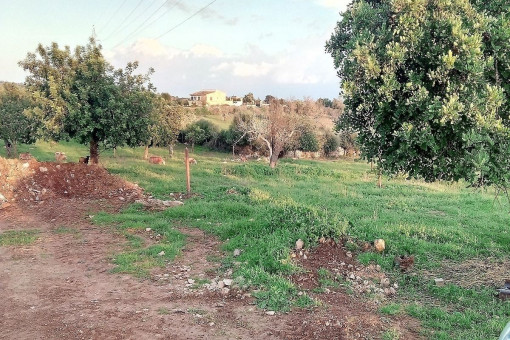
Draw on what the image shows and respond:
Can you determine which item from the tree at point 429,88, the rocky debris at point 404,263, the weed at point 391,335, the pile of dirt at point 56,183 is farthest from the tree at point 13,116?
the weed at point 391,335

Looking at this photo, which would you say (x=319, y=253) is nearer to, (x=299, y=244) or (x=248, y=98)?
(x=299, y=244)

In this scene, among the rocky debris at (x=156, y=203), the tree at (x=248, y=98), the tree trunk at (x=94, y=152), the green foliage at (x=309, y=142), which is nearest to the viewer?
the rocky debris at (x=156, y=203)

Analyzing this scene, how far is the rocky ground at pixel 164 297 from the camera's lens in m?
5.88

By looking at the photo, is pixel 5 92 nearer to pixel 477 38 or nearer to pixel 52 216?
pixel 52 216

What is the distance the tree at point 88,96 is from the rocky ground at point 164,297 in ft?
17.5

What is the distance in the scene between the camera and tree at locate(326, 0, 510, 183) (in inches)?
209

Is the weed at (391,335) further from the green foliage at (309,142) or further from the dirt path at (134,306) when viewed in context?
the green foliage at (309,142)

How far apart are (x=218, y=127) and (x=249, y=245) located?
3519cm

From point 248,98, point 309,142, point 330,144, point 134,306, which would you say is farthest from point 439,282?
point 248,98

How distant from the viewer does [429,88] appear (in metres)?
5.80

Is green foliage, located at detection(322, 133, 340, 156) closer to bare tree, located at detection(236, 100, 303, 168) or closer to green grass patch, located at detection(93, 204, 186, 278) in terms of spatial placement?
bare tree, located at detection(236, 100, 303, 168)

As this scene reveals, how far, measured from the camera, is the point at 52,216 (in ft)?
41.1

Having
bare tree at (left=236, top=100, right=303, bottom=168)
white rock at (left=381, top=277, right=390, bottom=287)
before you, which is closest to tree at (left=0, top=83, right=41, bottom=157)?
bare tree at (left=236, top=100, right=303, bottom=168)

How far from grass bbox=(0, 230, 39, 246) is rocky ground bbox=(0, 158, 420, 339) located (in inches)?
8.9
